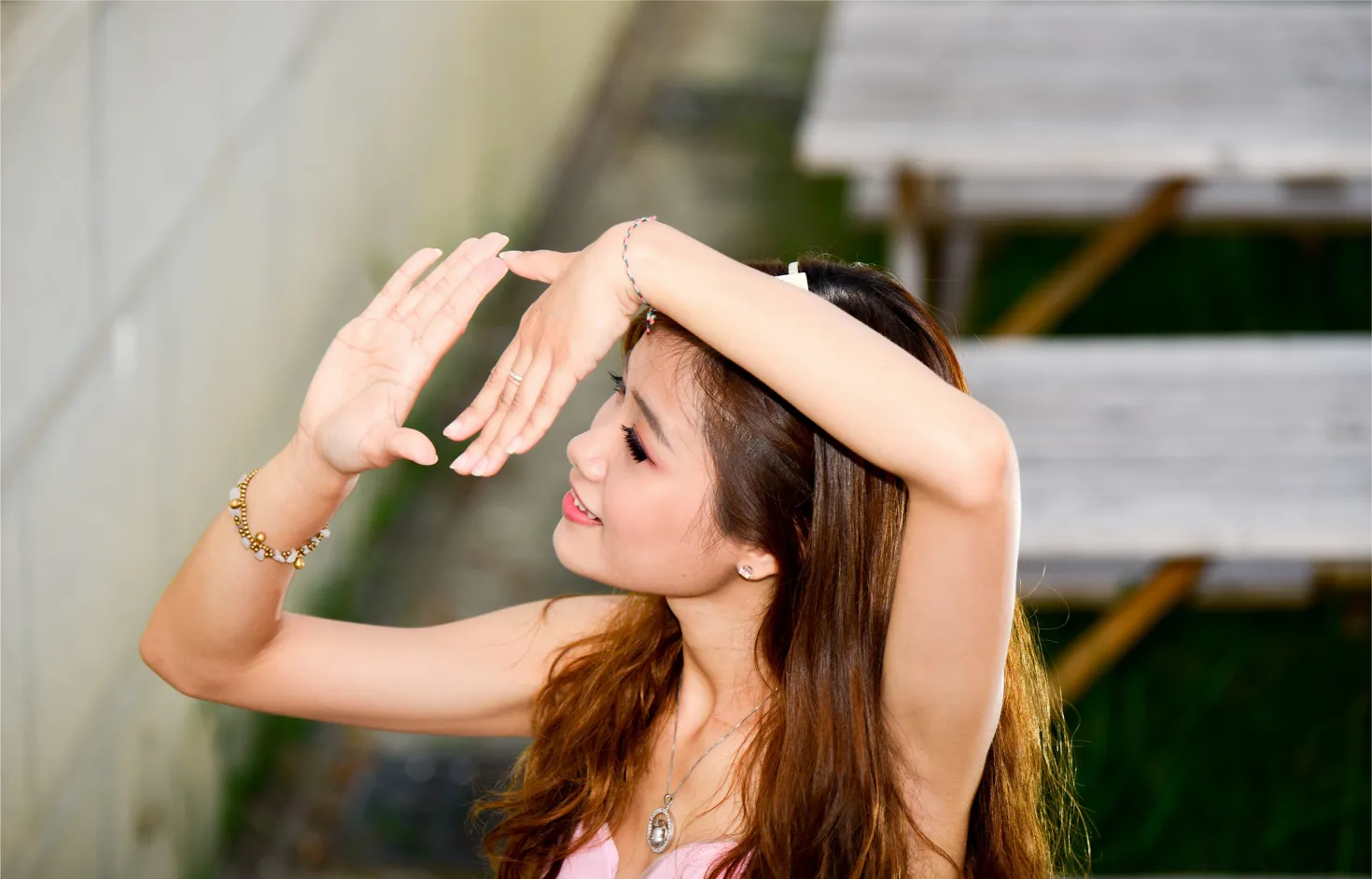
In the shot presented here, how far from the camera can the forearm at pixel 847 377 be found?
3.72 ft

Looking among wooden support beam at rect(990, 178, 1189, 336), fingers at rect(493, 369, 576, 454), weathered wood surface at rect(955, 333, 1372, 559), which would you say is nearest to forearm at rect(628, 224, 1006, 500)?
fingers at rect(493, 369, 576, 454)

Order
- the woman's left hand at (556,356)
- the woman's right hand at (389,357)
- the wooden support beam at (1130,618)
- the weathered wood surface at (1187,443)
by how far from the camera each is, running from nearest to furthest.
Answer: the woman's left hand at (556,356) → the woman's right hand at (389,357) → the weathered wood surface at (1187,443) → the wooden support beam at (1130,618)

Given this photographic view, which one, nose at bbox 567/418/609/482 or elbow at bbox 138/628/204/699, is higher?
nose at bbox 567/418/609/482

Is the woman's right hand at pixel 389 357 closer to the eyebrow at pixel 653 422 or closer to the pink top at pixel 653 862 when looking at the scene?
the eyebrow at pixel 653 422

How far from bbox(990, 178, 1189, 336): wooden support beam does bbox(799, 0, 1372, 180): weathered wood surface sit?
1.14 ft

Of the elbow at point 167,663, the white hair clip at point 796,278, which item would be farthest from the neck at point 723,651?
the elbow at point 167,663

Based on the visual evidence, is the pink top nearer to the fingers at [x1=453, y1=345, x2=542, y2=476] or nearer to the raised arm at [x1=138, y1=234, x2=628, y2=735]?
the raised arm at [x1=138, y1=234, x2=628, y2=735]

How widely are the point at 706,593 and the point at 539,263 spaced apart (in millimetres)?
355

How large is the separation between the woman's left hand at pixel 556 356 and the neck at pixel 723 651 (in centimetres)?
31

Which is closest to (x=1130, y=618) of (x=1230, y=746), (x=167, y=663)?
(x=1230, y=746)

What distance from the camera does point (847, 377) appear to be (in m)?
1.14

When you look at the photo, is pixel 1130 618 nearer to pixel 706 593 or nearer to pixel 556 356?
pixel 706 593

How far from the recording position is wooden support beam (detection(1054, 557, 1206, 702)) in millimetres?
2385

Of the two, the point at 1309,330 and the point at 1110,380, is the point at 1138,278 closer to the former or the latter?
the point at 1309,330
